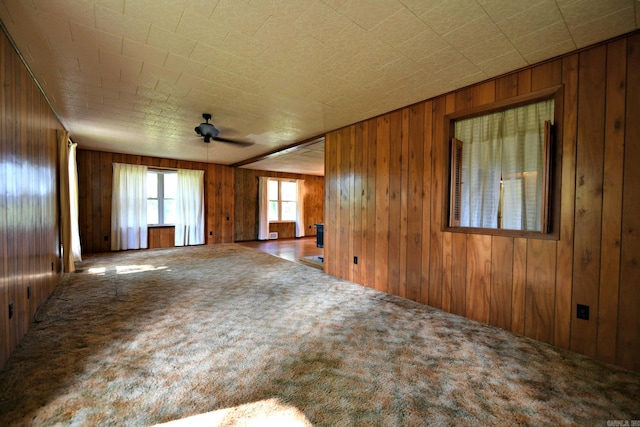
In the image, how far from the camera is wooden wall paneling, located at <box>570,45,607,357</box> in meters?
2.00

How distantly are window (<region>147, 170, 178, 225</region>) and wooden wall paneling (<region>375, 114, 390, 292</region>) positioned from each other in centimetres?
595

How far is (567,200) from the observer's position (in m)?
2.13

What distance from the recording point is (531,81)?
231 cm

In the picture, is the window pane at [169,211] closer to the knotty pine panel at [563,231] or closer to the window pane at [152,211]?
the window pane at [152,211]

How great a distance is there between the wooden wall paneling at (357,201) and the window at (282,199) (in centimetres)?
550

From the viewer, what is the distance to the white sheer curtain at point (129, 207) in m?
6.39

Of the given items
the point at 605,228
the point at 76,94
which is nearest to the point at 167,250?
the point at 76,94

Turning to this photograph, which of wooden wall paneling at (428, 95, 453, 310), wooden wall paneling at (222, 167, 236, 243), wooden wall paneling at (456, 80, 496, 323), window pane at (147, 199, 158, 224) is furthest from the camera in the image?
wooden wall paneling at (222, 167, 236, 243)

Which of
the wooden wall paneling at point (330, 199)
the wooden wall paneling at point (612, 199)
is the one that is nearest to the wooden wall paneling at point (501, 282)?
the wooden wall paneling at point (612, 199)

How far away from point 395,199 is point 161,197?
6.47 m

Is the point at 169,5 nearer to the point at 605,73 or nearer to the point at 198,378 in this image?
the point at 198,378

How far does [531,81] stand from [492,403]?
250 cm

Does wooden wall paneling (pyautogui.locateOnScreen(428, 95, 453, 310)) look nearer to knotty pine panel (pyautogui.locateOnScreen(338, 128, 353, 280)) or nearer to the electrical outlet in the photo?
the electrical outlet

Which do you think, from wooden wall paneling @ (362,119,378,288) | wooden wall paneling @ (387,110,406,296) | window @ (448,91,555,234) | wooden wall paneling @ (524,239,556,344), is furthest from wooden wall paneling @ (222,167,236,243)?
wooden wall paneling @ (524,239,556,344)
